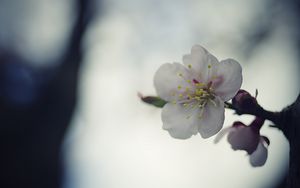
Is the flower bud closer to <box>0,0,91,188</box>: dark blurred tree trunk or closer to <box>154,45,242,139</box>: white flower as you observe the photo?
<box>154,45,242,139</box>: white flower

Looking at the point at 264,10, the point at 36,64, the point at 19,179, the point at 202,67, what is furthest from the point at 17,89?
the point at 202,67

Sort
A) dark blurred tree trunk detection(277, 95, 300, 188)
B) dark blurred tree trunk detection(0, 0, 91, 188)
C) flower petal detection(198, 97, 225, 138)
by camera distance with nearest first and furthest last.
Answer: dark blurred tree trunk detection(277, 95, 300, 188)
flower petal detection(198, 97, 225, 138)
dark blurred tree trunk detection(0, 0, 91, 188)

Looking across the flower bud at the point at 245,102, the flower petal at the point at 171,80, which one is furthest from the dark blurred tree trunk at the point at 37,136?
the flower bud at the point at 245,102

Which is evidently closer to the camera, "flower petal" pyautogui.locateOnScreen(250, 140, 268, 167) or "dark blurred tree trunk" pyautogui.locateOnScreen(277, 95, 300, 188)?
"dark blurred tree trunk" pyautogui.locateOnScreen(277, 95, 300, 188)

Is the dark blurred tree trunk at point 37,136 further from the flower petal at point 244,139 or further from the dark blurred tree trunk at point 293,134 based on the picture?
the dark blurred tree trunk at point 293,134

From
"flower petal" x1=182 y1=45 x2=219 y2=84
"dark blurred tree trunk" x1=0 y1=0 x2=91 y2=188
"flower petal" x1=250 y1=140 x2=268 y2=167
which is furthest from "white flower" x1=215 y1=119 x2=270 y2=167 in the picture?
"dark blurred tree trunk" x1=0 y1=0 x2=91 y2=188

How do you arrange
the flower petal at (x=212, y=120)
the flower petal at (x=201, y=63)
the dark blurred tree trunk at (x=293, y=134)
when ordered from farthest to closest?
the flower petal at (x=201, y=63), the flower petal at (x=212, y=120), the dark blurred tree trunk at (x=293, y=134)
